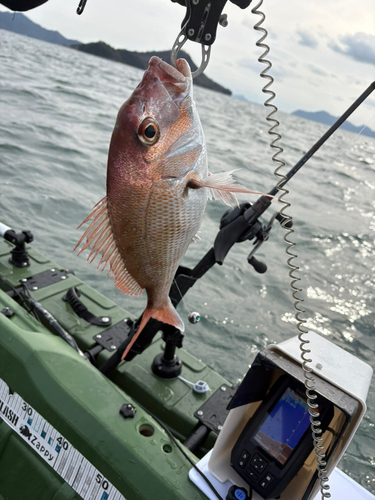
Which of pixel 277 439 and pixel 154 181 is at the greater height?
pixel 154 181

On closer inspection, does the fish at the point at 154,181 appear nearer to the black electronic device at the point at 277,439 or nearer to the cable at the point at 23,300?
the black electronic device at the point at 277,439

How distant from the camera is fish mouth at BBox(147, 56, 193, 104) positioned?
3.45 feet

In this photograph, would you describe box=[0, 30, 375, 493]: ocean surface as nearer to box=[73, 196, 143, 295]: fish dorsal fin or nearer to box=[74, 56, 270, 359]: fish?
box=[74, 56, 270, 359]: fish

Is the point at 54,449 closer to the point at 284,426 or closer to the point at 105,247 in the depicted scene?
the point at 284,426

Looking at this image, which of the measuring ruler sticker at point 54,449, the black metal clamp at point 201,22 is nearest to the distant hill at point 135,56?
the black metal clamp at point 201,22

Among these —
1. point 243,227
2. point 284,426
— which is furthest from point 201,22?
point 284,426

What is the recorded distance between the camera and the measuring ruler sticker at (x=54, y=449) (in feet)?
5.23

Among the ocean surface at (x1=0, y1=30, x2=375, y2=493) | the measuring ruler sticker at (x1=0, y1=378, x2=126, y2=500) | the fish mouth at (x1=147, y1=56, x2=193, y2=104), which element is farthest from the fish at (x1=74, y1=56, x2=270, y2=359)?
the ocean surface at (x1=0, y1=30, x2=375, y2=493)

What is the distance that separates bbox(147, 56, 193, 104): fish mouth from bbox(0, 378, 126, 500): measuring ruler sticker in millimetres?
1544

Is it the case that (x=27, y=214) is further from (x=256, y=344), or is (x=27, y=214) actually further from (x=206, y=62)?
(x=206, y=62)

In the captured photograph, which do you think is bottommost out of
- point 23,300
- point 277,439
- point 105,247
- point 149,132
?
point 23,300

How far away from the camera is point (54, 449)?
5.68 ft

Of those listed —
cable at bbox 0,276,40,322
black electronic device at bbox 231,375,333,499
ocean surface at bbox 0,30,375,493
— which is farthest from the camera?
ocean surface at bbox 0,30,375,493

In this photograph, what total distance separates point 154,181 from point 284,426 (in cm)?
114
